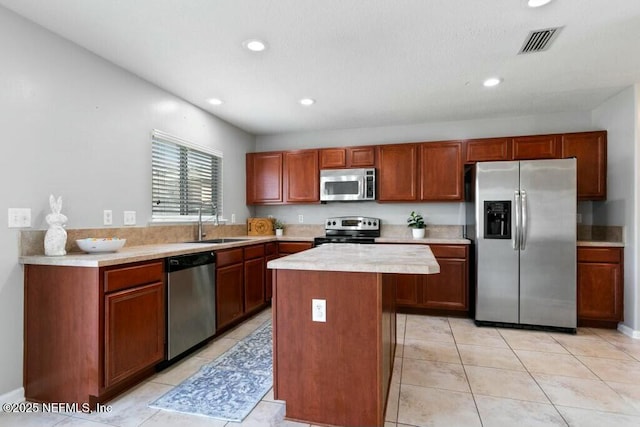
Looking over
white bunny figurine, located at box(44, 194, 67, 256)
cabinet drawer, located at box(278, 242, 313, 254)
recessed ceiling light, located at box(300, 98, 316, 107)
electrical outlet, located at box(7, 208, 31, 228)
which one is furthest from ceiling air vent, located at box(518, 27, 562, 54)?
electrical outlet, located at box(7, 208, 31, 228)

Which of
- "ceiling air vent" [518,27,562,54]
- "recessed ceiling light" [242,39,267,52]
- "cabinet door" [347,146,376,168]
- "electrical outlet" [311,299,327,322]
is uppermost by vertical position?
"ceiling air vent" [518,27,562,54]

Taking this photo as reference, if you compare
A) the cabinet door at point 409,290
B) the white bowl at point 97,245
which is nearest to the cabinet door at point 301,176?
the cabinet door at point 409,290

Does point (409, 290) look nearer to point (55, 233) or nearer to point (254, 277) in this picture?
point (254, 277)

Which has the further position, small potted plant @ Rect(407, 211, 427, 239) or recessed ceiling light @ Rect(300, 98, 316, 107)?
small potted plant @ Rect(407, 211, 427, 239)

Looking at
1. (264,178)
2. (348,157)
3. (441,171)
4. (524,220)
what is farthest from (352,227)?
(524,220)

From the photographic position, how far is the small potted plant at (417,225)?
4172 millimetres

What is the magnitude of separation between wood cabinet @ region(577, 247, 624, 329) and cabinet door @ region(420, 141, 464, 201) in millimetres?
1417

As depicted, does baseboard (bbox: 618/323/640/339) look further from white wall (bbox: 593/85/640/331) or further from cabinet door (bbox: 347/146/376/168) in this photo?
cabinet door (bbox: 347/146/376/168)

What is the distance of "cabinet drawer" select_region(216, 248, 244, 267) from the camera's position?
10.0ft

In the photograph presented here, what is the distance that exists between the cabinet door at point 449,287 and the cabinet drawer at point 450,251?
0.05m

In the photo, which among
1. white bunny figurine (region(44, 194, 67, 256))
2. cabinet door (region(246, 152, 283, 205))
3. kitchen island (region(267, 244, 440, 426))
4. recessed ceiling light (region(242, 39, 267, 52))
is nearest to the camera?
kitchen island (region(267, 244, 440, 426))

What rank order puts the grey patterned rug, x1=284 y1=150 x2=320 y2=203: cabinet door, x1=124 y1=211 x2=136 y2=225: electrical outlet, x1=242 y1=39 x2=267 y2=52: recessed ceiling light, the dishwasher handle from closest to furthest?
the grey patterned rug
x1=242 y1=39 x2=267 y2=52: recessed ceiling light
the dishwasher handle
x1=124 y1=211 x2=136 y2=225: electrical outlet
x1=284 y1=150 x2=320 y2=203: cabinet door

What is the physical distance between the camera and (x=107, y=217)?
102 inches

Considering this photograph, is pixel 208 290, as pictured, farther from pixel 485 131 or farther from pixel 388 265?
pixel 485 131
